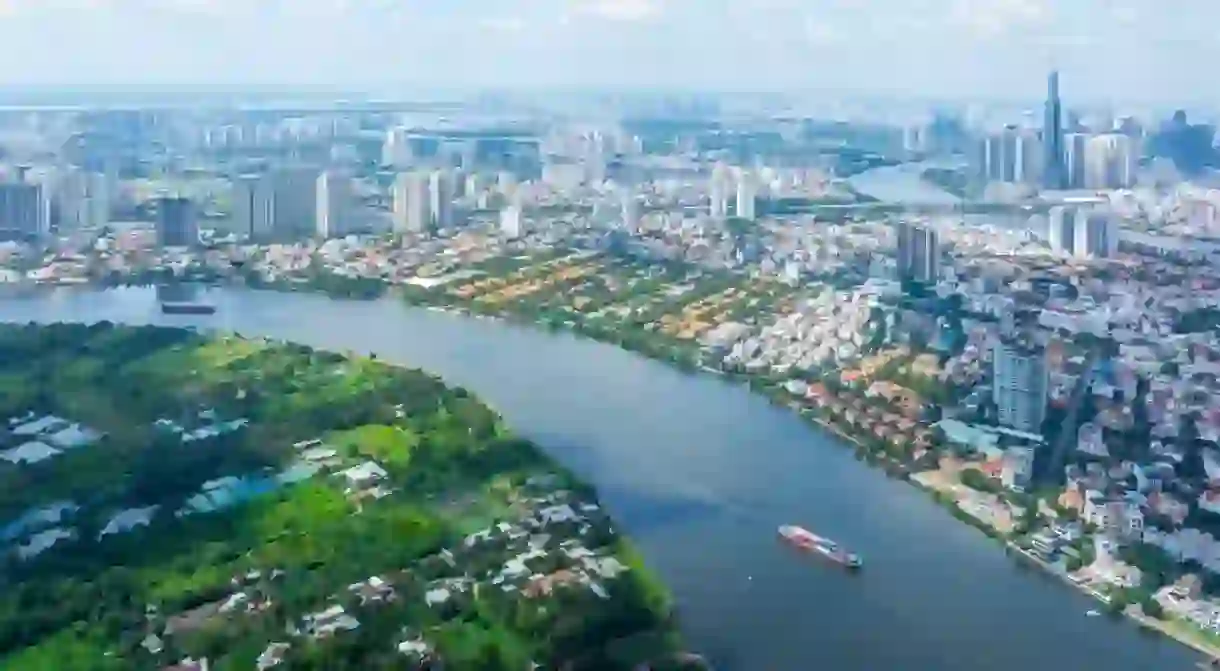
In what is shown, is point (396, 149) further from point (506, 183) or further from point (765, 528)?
point (765, 528)

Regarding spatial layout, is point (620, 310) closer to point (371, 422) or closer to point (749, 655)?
point (371, 422)

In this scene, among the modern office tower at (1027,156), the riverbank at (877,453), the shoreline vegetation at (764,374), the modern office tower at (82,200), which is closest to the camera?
the riverbank at (877,453)

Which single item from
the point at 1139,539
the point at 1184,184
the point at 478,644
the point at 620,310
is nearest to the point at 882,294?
the point at 620,310

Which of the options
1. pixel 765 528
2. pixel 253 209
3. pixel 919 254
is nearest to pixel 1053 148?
pixel 919 254

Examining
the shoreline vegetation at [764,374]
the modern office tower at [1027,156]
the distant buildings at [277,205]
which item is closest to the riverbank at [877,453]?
the shoreline vegetation at [764,374]

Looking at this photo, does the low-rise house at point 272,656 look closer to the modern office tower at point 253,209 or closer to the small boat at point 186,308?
the small boat at point 186,308

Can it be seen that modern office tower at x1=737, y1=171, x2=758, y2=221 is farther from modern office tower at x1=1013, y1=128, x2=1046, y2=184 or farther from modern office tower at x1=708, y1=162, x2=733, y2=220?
modern office tower at x1=1013, y1=128, x2=1046, y2=184
